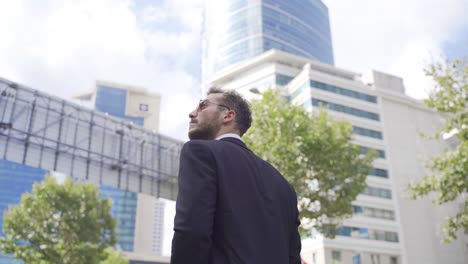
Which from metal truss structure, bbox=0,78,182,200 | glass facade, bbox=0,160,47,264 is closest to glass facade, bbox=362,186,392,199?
metal truss structure, bbox=0,78,182,200

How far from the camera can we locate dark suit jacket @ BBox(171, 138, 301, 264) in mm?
1883

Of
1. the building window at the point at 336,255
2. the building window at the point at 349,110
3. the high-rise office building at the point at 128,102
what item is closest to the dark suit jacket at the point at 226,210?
the building window at the point at 336,255

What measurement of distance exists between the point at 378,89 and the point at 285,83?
1129 centimetres

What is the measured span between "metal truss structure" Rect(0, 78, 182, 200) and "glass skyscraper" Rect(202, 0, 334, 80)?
63.9 m

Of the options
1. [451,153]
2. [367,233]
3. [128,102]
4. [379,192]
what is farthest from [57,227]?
[128,102]

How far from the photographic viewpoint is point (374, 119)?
51.4 meters

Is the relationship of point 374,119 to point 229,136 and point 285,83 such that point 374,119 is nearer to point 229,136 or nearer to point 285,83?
point 285,83

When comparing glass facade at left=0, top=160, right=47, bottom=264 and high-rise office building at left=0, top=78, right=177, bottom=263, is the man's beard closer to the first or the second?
high-rise office building at left=0, top=78, right=177, bottom=263

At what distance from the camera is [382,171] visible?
1927 inches

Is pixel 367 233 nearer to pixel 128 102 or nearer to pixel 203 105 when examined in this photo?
pixel 203 105

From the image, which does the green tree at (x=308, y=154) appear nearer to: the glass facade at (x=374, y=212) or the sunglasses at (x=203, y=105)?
the sunglasses at (x=203, y=105)

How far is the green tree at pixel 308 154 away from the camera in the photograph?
1891 cm

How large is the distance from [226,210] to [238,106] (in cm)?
74

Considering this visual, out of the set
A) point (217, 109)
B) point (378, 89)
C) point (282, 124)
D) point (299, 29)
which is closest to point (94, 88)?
point (299, 29)
